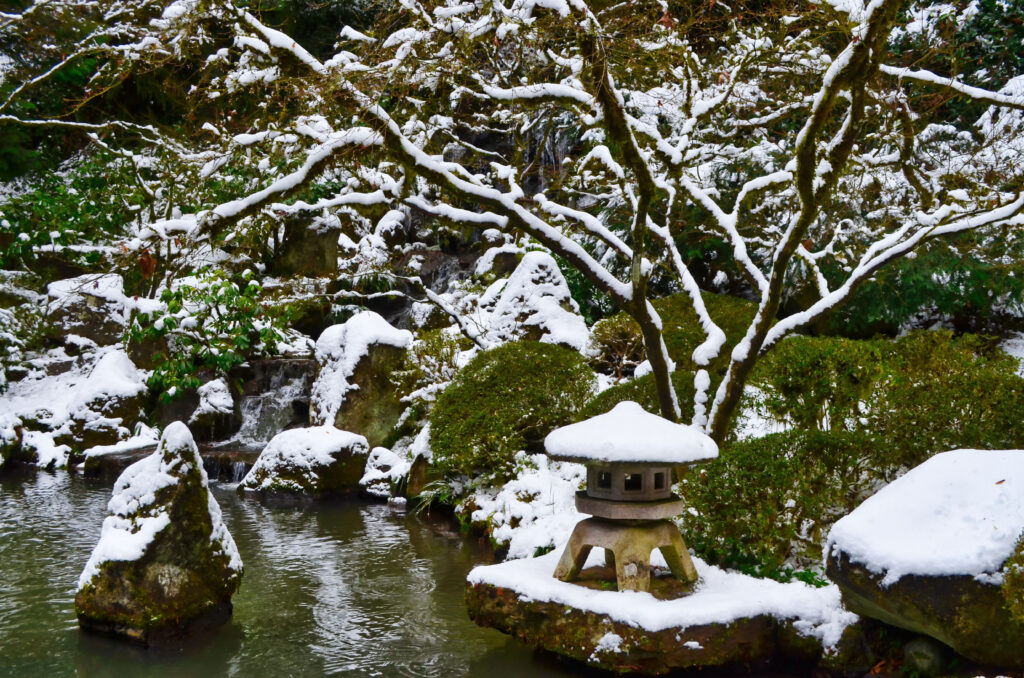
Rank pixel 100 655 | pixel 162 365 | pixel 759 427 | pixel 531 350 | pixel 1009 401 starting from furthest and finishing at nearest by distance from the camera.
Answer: pixel 162 365 < pixel 531 350 < pixel 759 427 < pixel 1009 401 < pixel 100 655

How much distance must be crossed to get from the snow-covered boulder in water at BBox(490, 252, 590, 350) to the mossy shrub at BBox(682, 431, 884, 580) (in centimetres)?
604

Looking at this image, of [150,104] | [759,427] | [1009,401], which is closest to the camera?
[1009,401]

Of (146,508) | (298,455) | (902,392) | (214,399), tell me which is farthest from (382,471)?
(902,392)

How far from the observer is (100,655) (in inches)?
226

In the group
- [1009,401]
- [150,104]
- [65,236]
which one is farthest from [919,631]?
[150,104]

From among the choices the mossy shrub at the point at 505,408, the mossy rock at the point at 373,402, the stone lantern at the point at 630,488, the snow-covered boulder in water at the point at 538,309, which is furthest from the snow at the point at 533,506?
the mossy rock at the point at 373,402

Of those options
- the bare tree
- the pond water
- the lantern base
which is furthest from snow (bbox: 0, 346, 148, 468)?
the lantern base

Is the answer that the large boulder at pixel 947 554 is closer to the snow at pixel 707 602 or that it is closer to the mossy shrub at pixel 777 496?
the snow at pixel 707 602

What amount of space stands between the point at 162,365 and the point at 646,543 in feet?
36.8

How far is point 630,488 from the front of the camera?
5625mm

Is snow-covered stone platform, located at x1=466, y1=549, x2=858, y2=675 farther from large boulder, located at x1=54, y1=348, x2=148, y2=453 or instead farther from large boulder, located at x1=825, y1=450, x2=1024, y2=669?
A: large boulder, located at x1=54, y1=348, x2=148, y2=453

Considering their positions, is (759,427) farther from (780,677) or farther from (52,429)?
(52,429)

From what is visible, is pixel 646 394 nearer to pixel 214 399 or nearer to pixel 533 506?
pixel 533 506

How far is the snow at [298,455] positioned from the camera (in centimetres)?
1129
